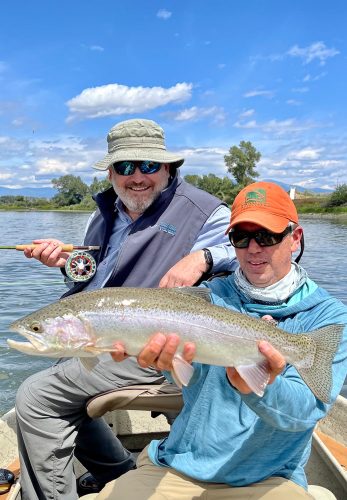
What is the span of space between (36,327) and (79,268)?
1630 mm

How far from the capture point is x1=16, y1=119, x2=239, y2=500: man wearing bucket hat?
3734mm

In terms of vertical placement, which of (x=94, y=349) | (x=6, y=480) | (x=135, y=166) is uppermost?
(x=135, y=166)

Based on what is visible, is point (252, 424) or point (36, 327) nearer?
point (252, 424)

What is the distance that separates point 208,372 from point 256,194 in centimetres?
110

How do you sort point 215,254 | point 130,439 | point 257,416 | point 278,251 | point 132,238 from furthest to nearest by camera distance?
point 130,439
point 132,238
point 215,254
point 278,251
point 257,416

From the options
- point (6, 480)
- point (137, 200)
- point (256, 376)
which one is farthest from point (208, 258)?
point (6, 480)

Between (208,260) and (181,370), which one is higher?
(208,260)

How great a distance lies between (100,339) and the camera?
9.68 ft

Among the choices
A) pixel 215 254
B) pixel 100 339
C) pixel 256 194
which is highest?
pixel 256 194

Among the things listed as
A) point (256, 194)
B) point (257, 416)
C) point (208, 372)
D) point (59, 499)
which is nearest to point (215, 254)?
point (256, 194)

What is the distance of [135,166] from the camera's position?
450 cm

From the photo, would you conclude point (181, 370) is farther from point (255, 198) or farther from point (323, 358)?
point (255, 198)

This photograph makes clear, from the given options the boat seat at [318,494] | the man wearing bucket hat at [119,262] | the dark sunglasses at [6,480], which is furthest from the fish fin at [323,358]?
the dark sunglasses at [6,480]

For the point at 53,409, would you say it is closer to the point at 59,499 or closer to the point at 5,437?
the point at 59,499
